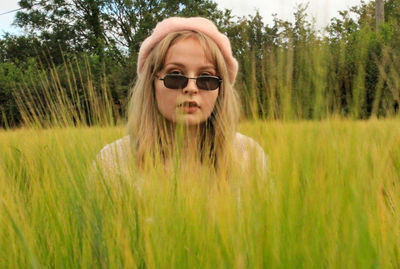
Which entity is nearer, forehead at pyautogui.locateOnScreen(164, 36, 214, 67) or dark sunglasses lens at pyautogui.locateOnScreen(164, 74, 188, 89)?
dark sunglasses lens at pyautogui.locateOnScreen(164, 74, 188, 89)

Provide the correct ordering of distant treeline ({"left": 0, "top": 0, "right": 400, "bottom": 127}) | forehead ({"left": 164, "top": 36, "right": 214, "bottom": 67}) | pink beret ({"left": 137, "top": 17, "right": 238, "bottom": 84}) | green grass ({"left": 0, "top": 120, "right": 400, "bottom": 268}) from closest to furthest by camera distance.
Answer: green grass ({"left": 0, "top": 120, "right": 400, "bottom": 268}) → distant treeline ({"left": 0, "top": 0, "right": 400, "bottom": 127}) → forehead ({"left": 164, "top": 36, "right": 214, "bottom": 67}) → pink beret ({"left": 137, "top": 17, "right": 238, "bottom": 84})

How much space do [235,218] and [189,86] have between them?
35.8 inches

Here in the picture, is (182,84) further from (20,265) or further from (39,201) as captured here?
(20,265)

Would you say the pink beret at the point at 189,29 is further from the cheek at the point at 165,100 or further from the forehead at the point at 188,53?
the cheek at the point at 165,100

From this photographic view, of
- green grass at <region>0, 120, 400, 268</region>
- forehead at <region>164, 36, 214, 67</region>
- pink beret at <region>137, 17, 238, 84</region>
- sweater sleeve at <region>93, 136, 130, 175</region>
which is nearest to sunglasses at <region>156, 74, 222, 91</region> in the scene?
forehead at <region>164, 36, 214, 67</region>

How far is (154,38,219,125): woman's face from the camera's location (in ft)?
4.43

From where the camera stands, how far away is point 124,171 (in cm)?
67

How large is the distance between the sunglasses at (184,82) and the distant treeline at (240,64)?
0.13m

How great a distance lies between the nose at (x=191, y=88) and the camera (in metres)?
1.34

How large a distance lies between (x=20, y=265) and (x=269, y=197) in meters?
0.37

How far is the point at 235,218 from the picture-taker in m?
0.49

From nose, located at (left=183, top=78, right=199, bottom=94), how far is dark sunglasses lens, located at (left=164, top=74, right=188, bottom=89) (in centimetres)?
2

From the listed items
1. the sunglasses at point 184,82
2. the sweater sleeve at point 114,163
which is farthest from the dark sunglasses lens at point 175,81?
the sweater sleeve at point 114,163

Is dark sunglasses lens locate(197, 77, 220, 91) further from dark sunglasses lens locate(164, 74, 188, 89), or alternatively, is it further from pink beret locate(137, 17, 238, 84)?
pink beret locate(137, 17, 238, 84)
